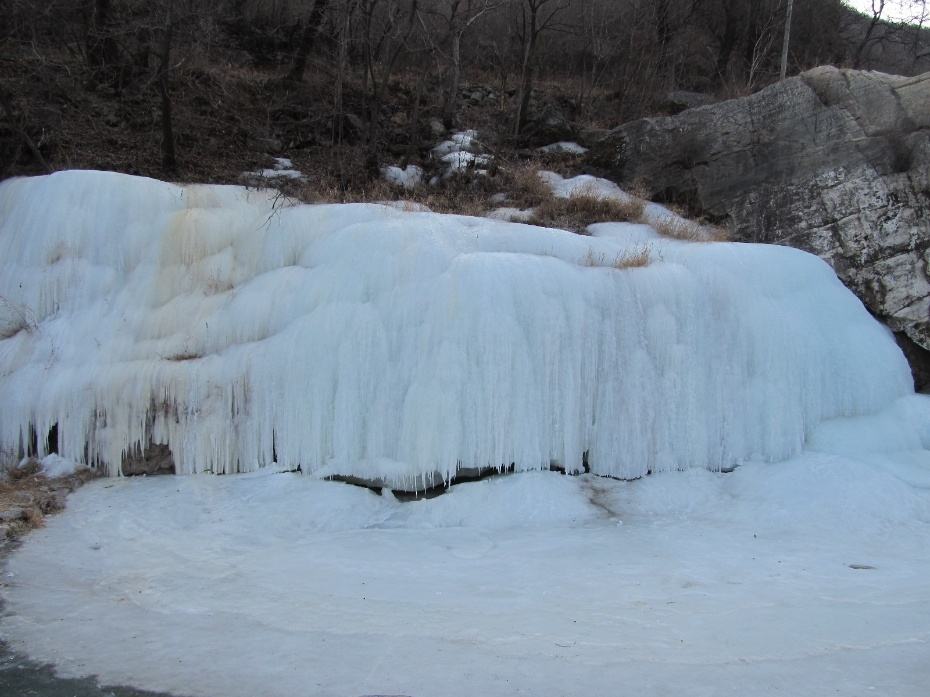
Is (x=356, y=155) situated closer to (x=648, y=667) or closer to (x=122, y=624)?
(x=122, y=624)

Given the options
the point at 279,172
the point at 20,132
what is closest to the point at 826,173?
the point at 279,172

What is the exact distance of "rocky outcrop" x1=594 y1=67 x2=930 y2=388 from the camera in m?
9.91

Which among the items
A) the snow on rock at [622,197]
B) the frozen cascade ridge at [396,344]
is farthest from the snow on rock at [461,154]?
the frozen cascade ridge at [396,344]

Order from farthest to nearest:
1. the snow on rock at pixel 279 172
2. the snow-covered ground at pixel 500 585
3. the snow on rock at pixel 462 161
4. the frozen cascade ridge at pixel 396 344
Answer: the snow on rock at pixel 462 161, the snow on rock at pixel 279 172, the frozen cascade ridge at pixel 396 344, the snow-covered ground at pixel 500 585

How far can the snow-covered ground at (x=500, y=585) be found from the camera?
434cm

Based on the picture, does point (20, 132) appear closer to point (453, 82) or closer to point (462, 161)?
point (462, 161)

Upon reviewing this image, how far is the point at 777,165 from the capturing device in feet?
37.4

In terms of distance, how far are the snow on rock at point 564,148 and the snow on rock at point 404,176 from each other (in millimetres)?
3029

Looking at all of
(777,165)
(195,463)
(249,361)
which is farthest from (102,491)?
(777,165)

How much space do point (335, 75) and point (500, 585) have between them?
521 inches

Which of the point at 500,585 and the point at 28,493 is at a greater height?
the point at 28,493

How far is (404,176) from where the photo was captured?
12602 mm

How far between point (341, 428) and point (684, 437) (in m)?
3.56

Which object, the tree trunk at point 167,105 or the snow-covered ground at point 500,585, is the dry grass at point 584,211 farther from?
the tree trunk at point 167,105
